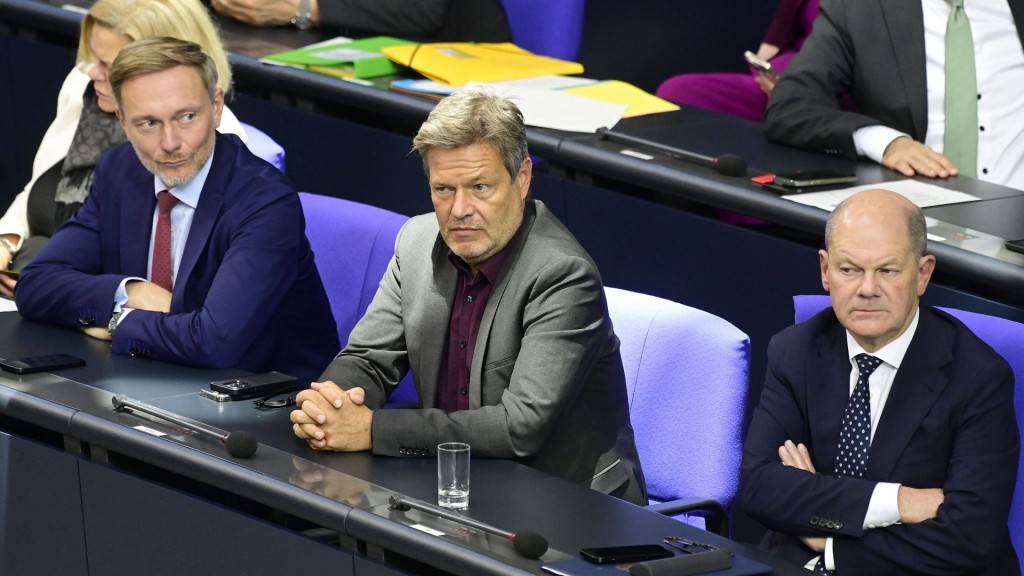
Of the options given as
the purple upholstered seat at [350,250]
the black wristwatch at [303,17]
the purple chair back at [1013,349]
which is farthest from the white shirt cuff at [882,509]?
the black wristwatch at [303,17]

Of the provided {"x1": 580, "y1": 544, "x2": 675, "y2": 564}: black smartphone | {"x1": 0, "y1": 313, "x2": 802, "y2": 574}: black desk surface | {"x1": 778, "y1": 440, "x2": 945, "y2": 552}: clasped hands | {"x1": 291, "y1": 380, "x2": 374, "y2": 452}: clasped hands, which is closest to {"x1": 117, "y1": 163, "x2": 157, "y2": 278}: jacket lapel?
{"x1": 0, "y1": 313, "x2": 802, "y2": 574}: black desk surface

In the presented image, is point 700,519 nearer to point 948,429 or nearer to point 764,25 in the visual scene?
point 948,429

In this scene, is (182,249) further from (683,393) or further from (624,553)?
(624,553)

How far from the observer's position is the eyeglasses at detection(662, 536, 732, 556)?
2.23 meters

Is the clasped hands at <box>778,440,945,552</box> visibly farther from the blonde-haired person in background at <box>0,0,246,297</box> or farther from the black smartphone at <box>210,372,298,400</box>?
the blonde-haired person in background at <box>0,0,246,297</box>

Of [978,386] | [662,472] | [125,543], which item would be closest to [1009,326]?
[978,386]

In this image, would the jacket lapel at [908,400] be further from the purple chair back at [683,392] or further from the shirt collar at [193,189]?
the shirt collar at [193,189]

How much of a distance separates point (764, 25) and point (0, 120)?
291 centimetres

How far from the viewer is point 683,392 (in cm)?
301

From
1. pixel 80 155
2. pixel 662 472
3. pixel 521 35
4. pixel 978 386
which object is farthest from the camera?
pixel 521 35

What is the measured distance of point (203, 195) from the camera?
3.31 m

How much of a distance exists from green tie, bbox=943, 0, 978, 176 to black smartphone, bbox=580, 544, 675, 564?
7.71 feet

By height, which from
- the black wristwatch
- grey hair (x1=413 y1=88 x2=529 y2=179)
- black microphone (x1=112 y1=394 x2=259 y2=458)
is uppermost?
grey hair (x1=413 y1=88 x2=529 y2=179)

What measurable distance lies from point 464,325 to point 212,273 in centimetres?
67
